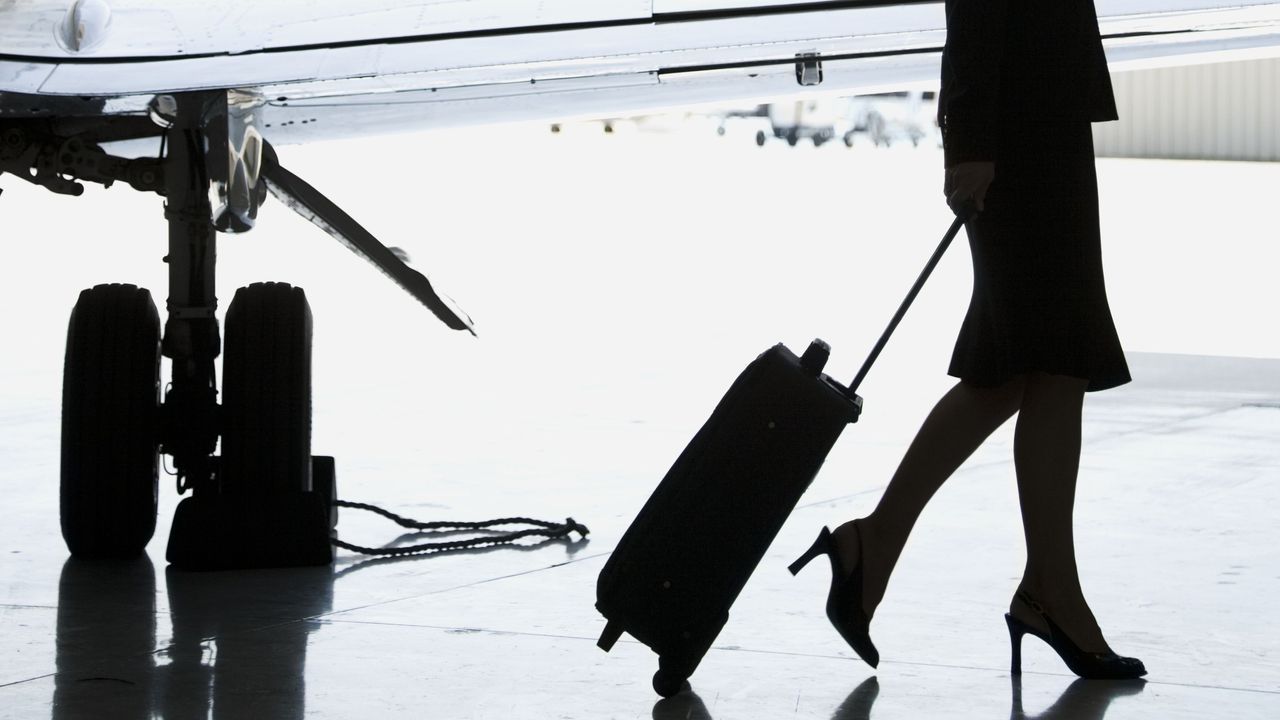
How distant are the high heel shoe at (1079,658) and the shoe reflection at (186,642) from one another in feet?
4.51

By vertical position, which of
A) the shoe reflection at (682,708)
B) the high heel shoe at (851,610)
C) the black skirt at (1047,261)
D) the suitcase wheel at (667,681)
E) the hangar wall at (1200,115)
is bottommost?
the shoe reflection at (682,708)

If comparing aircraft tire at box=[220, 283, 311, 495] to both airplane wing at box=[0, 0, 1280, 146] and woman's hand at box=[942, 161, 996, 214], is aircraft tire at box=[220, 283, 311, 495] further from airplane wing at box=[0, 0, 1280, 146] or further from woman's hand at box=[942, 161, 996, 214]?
woman's hand at box=[942, 161, 996, 214]

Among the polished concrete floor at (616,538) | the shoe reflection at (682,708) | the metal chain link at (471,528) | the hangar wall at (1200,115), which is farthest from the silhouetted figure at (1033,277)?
the hangar wall at (1200,115)

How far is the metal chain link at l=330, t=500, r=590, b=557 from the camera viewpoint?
4555 mm

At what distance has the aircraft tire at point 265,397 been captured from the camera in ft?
15.1

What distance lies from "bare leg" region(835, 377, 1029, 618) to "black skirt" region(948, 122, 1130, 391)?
9cm

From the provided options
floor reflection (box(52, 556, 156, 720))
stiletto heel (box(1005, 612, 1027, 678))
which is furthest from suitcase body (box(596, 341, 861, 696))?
floor reflection (box(52, 556, 156, 720))

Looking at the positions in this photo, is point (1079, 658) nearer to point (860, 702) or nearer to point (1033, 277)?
point (860, 702)

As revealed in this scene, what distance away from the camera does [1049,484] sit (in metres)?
3.26

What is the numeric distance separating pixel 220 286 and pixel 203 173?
8.88 metres

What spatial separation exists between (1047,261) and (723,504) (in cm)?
77

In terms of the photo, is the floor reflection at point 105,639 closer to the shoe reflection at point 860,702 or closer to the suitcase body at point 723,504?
the suitcase body at point 723,504

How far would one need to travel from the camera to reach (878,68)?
5.09 m

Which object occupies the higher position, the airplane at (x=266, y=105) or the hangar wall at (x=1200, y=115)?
the hangar wall at (x=1200, y=115)
